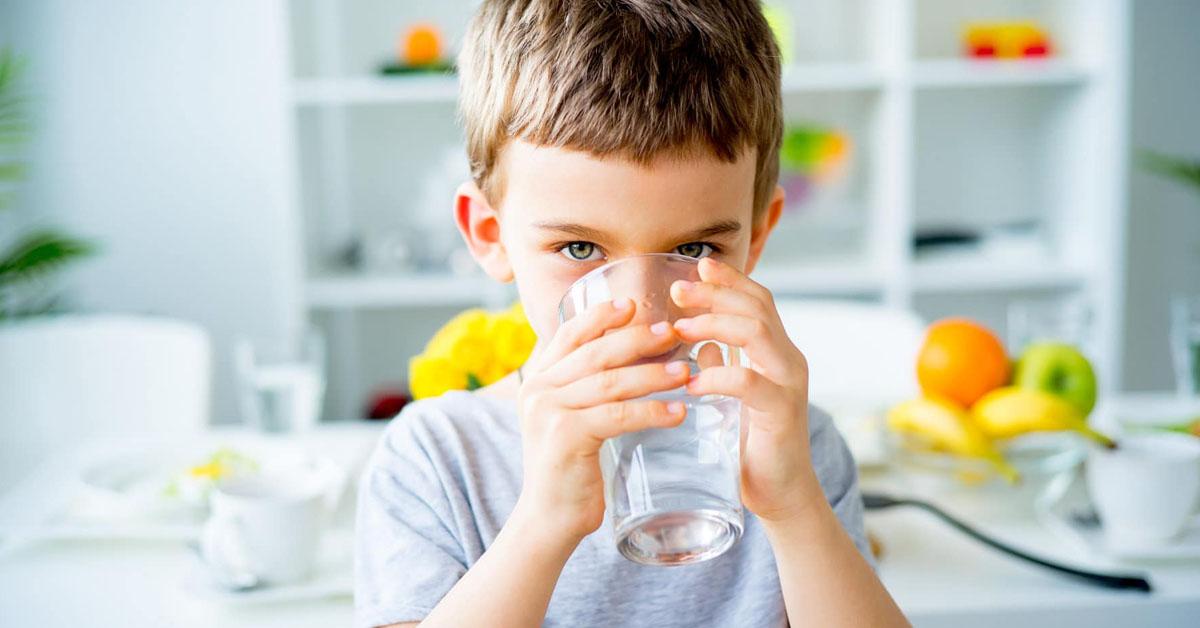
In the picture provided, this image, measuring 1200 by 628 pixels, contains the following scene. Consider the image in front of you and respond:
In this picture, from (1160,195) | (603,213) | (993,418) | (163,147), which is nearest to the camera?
(603,213)

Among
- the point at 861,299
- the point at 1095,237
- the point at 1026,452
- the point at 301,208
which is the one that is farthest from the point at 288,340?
the point at 1095,237

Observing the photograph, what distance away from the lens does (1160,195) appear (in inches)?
132

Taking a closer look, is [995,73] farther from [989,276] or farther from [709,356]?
[709,356]

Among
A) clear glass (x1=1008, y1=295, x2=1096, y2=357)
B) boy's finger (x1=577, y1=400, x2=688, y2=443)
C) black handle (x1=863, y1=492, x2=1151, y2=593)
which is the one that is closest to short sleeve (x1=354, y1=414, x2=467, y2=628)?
boy's finger (x1=577, y1=400, x2=688, y2=443)

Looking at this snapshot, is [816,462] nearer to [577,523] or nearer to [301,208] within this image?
[577,523]

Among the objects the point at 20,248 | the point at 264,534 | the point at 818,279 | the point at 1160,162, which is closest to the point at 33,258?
the point at 20,248

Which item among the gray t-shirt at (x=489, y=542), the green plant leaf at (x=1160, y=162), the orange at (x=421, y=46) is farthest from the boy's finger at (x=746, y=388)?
the green plant leaf at (x=1160, y=162)

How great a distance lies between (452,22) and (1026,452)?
7.75ft

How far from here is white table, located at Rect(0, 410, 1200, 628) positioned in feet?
3.13

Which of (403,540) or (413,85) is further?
(413,85)

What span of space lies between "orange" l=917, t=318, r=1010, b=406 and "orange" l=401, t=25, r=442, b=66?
6.11 ft

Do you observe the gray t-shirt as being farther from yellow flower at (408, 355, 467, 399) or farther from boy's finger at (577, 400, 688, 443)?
boy's finger at (577, 400, 688, 443)

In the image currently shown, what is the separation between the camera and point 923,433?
3.99ft

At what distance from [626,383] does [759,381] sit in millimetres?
84
